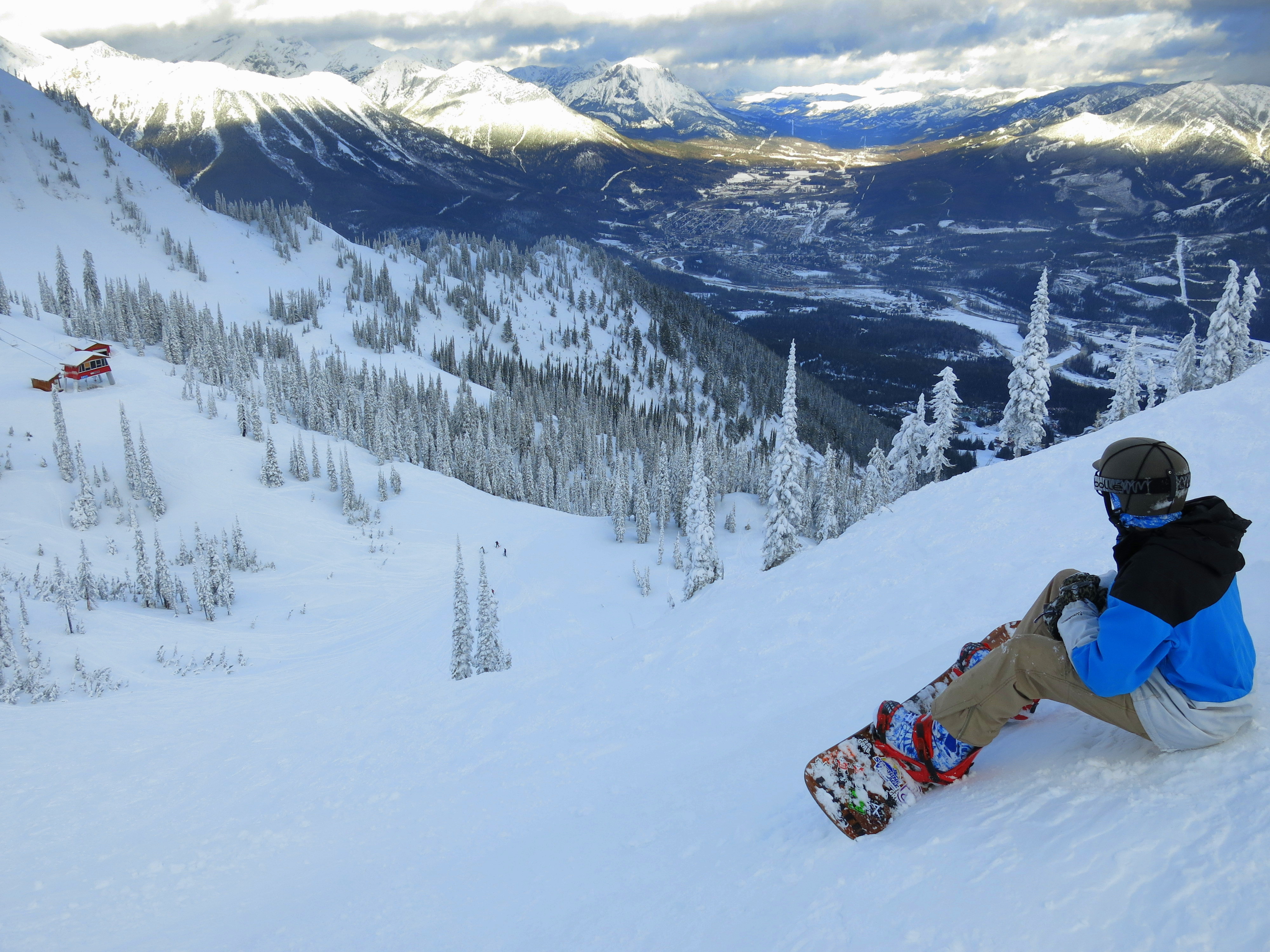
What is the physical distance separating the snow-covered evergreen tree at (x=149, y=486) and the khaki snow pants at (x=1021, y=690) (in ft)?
180

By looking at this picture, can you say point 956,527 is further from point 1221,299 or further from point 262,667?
point 1221,299

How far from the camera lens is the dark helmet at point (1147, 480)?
4.06m

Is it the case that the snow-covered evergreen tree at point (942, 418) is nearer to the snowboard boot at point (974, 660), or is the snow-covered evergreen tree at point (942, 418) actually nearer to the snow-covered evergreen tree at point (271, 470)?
the snowboard boot at point (974, 660)

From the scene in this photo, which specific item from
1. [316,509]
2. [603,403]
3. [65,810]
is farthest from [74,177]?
[65,810]

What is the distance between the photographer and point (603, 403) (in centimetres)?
12950

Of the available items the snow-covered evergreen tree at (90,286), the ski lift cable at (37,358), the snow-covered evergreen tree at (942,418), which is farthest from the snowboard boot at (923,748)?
the snow-covered evergreen tree at (90,286)

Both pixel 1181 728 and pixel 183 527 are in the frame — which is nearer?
pixel 1181 728

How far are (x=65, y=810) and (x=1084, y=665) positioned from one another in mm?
16637

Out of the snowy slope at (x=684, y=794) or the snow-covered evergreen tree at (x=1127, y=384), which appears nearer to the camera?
the snowy slope at (x=684, y=794)

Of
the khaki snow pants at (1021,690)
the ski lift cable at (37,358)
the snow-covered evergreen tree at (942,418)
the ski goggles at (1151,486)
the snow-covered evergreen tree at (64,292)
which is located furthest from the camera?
the snow-covered evergreen tree at (64,292)

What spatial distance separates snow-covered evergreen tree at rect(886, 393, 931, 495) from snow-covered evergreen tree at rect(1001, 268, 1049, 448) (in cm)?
1047

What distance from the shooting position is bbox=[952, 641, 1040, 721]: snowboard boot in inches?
225

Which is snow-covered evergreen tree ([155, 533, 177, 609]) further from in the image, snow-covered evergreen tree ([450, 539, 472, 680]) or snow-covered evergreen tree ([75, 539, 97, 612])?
snow-covered evergreen tree ([450, 539, 472, 680])

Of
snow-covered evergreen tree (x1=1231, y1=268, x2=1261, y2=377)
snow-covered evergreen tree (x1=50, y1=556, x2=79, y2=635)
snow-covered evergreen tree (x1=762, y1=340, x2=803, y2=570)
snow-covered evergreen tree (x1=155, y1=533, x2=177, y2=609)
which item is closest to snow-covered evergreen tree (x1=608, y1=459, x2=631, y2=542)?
snow-covered evergreen tree (x1=762, y1=340, x2=803, y2=570)
